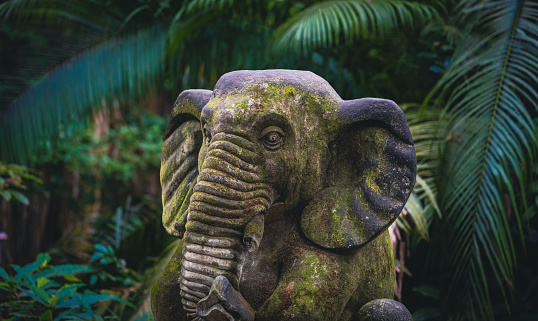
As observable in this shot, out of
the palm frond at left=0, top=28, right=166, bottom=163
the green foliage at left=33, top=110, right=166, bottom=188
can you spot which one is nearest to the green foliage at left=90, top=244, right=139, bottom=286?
the palm frond at left=0, top=28, right=166, bottom=163

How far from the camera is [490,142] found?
3.46 metres

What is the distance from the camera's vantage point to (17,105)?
4676 mm

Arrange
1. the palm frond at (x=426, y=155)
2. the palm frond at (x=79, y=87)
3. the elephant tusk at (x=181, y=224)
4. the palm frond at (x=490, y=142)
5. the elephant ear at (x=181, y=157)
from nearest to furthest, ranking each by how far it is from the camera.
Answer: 1. the elephant tusk at (x=181, y=224)
2. the elephant ear at (x=181, y=157)
3. the palm frond at (x=490, y=142)
4. the palm frond at (x=426, y=155)
5. the palm frond at (x=79, y=87)

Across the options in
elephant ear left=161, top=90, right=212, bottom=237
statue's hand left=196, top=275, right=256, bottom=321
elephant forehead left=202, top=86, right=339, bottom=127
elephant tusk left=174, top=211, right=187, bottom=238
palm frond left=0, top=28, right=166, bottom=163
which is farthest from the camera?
palm frond left=0, top=28, right=166, bottom=163

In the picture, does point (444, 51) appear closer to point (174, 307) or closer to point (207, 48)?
point (207, 48)

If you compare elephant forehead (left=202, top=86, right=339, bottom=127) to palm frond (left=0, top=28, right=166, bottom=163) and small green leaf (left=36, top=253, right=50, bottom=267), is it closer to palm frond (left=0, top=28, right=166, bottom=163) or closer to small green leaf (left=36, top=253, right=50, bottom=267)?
small green leaf (left=36, top=253, right=50, bottom=267)

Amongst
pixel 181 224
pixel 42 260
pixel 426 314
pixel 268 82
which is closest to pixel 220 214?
pixel 181 224

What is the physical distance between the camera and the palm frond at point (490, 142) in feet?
11.1

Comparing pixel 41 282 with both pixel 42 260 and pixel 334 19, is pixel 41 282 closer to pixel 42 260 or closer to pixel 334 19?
pixel 42 260

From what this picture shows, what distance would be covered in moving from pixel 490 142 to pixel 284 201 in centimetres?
202

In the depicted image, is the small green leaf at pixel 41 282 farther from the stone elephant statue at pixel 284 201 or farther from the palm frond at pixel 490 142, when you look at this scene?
the palm frond at pixel 490 142

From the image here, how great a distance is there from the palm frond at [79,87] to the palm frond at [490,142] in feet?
8.82

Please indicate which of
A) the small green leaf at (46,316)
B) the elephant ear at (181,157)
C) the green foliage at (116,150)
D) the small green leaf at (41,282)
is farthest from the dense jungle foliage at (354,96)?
the green foliage at (116,150)

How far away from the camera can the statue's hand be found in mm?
1814
